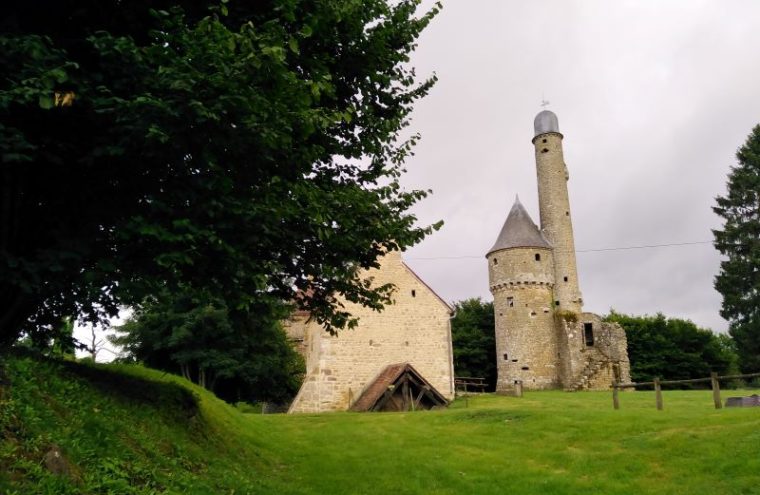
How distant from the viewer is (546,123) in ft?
147

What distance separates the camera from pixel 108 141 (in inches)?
229

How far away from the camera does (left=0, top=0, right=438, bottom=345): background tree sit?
5285 mm

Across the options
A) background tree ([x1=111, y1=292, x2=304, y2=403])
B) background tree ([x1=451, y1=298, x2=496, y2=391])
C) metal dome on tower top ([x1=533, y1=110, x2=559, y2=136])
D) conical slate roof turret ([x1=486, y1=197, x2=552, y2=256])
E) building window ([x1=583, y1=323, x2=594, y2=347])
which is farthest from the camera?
background tree ([x1=451, y1=298, x2=496, y2=391])

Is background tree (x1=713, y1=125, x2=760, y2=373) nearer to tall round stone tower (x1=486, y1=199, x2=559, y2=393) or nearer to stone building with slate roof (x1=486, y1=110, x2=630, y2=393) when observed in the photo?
stone building with slate roof (x1=486, y1=110, x2=630, y2=393)

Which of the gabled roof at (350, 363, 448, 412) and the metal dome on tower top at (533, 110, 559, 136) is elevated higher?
the metal dome on tower top at (533, 110, 559, 136)

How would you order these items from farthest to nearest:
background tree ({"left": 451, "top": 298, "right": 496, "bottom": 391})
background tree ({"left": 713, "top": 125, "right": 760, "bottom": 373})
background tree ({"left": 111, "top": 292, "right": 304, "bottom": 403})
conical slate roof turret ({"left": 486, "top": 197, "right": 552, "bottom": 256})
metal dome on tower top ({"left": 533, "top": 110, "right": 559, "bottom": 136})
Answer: background tree ({"left": 451, "top": 298, "right": 496, "bottom": 391}) → metal dome on tower top ({"left": 533, "top": 110, "right": 559, "bottom": 136}) → conical slate roof turret ({"left": 486, "top": 197, "right": 552, "bottom": 256}) → background tree ({"left": 713, "top": 125, "right": 760, "bottom": 373}) → background tree ({"left": 111, "top": 292, "right": 304, "bottom": 403})

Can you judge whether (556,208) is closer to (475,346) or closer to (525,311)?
(525,311)

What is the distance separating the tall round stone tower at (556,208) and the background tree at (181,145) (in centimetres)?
3538

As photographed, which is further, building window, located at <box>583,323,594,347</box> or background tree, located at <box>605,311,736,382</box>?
background tree, located at <box>605,311,736,382</box>

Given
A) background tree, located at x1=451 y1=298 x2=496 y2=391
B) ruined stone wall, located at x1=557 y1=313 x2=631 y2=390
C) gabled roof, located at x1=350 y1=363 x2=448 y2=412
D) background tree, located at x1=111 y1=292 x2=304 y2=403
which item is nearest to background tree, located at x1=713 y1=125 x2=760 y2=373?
ruined stone wall, located at x1=557 y1=313 x2=631 y2=390

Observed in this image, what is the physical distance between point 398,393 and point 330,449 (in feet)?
34.3

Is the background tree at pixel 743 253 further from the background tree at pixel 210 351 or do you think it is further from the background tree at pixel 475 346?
the background tree at pixel 210 351

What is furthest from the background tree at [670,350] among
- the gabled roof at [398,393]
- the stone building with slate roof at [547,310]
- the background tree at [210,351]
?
the background tree at [210,351]

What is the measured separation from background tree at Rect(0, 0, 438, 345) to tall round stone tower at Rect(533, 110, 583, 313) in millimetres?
35382
